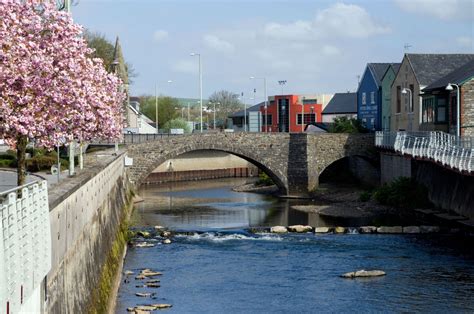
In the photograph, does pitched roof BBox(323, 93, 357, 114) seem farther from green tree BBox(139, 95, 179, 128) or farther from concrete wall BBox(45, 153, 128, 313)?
concrete wall BBox(45, 153, 128, 313)

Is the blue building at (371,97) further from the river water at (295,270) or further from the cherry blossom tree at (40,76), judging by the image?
the cherry blossom tree at (40,76)

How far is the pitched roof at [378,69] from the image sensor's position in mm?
80094

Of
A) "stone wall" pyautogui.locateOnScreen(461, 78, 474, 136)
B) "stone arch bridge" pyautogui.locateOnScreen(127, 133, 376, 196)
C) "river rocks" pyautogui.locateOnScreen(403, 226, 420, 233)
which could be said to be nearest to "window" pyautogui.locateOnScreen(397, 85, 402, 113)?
"stone arch bridge" pyautogui.locateOnScreen(127, 133, 376, 196)

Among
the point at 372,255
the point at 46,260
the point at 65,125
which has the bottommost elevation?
the point at 372,255

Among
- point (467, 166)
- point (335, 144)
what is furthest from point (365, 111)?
point (467, 166)

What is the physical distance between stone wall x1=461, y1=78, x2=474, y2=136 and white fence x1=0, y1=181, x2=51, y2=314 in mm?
43135

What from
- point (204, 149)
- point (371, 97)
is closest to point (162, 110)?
point (371, 97)

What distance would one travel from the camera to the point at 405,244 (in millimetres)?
41875

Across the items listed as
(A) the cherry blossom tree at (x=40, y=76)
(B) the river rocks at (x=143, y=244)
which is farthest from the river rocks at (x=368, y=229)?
(A) the cherry blossom tree at (x=40, y=76)

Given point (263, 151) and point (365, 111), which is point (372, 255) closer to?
point (263, 151)

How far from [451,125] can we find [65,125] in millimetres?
38888

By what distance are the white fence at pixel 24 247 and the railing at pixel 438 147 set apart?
30.2 metres

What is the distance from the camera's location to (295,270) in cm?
3512

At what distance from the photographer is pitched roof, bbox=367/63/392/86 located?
80.1 metres
